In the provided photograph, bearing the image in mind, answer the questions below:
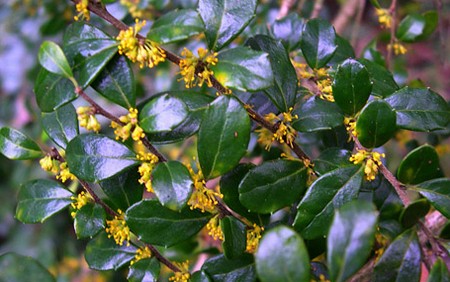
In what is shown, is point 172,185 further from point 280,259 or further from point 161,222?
point 280,259

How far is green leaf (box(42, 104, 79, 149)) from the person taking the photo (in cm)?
85

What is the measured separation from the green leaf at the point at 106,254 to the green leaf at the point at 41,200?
120mm

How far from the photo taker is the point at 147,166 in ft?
2.54

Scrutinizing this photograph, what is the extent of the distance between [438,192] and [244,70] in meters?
0.35

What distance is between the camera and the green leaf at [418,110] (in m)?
0.81

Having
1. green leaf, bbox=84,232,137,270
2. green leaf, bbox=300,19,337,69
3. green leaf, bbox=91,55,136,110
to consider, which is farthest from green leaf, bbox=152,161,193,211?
green leaf, bbox=300,19,337,69

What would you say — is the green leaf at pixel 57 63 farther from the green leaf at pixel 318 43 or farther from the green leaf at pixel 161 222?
the green leaf at pixel 318 43

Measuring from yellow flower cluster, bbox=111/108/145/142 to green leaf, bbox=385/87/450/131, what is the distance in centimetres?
40

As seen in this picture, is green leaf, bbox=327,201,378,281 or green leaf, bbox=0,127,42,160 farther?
green leaf, bbox=0,127,42,160

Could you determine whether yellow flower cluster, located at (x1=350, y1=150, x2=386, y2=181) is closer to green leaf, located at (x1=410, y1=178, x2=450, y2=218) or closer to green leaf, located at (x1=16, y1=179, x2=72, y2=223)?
green leaf, located at (x1=410, y1=178, x2=450, y2=218)

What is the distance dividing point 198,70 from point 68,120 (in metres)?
0.24

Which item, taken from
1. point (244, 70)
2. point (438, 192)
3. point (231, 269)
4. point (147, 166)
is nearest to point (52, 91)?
point (147, 166)

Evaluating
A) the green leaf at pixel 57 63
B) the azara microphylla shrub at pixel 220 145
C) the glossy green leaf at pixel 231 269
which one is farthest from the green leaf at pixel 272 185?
the green leaf at pixel 57 63

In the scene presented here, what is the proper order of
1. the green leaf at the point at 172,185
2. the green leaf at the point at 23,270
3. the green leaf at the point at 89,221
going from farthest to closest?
the green leaf at the point at 23,270 < the green leaf at the point at 89,221 < the green leaf at the point at 172,185
